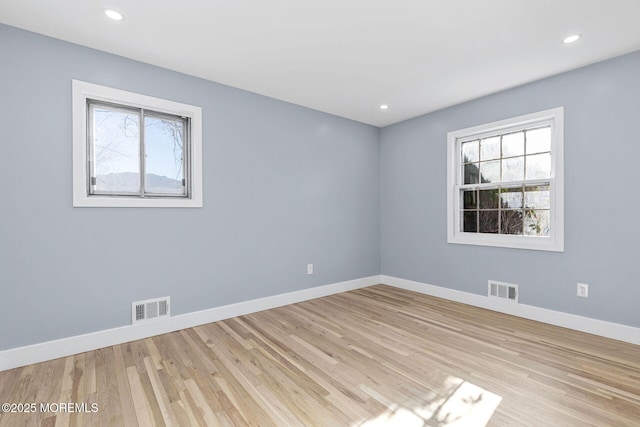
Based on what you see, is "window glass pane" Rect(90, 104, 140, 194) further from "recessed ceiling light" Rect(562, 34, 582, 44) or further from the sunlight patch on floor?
"recessed ceiling light" Rect(562, 34, 582, 44)

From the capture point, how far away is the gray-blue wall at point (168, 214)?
2355mm

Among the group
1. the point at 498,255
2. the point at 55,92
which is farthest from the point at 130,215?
the point at 498,255

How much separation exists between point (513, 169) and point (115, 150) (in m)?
4.37

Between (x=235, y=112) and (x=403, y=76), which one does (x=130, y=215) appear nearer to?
(x=235, y=112)

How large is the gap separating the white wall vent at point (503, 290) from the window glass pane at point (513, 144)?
5.17 feet

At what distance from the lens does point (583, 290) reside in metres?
2.98

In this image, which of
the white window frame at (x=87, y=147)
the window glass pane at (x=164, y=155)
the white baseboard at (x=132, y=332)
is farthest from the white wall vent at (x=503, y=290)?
the window glass pane at (x=164, y=155)

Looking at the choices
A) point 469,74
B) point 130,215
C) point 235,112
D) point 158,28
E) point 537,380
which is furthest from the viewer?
point 235,112

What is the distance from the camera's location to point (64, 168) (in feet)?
8.25

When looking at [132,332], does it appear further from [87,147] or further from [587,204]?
[587,204]

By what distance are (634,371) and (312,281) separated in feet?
10.4

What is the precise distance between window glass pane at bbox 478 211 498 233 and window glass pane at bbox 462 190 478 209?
146 mm

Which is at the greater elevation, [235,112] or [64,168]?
[235,112]

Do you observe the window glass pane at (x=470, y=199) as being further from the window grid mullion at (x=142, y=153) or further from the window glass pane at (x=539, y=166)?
the window grid mullion at (x=142, y=153)
